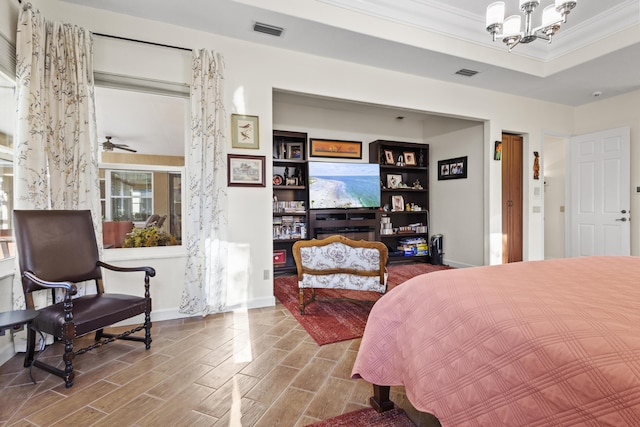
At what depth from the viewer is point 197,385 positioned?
6.02ft

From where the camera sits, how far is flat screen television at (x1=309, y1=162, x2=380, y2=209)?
4.82m

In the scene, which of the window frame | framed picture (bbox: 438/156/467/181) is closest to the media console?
framed picture (bbox: 438/156/467/181)

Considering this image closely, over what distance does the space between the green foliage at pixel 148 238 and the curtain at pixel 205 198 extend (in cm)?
21

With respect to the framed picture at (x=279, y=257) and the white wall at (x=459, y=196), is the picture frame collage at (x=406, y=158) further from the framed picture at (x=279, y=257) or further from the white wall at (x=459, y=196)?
the framed picture at (x=279, y=257)

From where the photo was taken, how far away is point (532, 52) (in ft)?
12.6

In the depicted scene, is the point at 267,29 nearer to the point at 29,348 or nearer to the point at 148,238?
the point at 148,238

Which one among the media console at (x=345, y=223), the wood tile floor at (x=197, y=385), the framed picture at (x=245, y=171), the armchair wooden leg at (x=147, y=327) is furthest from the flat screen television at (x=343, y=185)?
the armchair wooden leg at (x=147, y=327)

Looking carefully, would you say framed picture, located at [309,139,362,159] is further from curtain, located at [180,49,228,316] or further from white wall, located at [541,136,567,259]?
white wall, located at [541,136,567,259]

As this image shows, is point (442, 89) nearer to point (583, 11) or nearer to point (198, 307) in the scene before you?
point (583, 11)

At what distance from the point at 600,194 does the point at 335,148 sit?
4.26m

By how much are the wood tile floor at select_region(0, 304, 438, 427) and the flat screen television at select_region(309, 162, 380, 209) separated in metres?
2.63

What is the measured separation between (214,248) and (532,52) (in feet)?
14.7

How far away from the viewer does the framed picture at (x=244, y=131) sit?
3113 mm

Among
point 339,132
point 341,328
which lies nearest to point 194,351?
point 341,328
